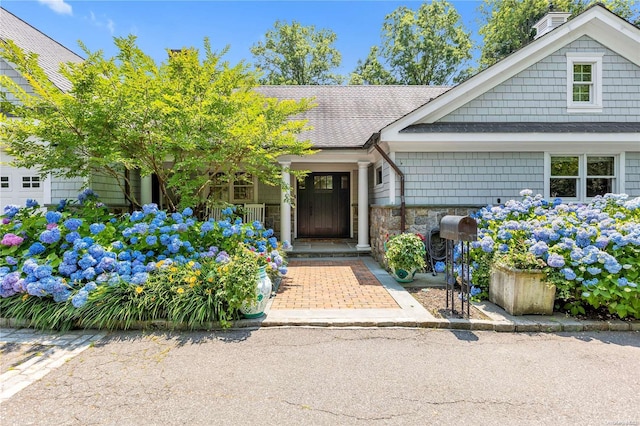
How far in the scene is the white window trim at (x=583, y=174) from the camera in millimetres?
7340

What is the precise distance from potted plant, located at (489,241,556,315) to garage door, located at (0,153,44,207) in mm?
9853

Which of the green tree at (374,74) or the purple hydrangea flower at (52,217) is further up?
the green tree at (374,74)

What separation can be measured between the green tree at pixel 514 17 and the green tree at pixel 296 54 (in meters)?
11.3

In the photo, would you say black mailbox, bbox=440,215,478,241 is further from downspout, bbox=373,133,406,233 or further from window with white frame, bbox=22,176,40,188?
window with white frame, bbox=22,176,40,188

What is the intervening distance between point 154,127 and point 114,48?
1.70m

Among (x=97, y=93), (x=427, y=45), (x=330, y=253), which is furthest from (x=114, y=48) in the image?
(x=427, y=45)

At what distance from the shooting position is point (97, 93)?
517cm

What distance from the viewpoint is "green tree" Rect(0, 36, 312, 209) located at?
5.13 metres

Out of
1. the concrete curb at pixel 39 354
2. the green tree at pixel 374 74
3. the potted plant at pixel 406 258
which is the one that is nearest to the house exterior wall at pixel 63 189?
the concrete curb at pixel 39 354

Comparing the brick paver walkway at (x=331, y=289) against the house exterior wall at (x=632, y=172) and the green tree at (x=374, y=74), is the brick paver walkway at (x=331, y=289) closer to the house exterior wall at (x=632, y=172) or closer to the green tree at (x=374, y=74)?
the house exterior wall at (x=632, y=172)

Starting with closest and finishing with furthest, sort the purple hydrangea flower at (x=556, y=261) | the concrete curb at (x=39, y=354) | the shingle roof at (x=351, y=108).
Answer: the concrete curb at (x=39, y=354), the purple hydrangea flower at (x=556, y=261), the shingle roof at (x=351, y=108)

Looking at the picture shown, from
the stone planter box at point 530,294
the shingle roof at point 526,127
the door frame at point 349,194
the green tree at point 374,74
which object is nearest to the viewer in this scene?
the stone planter box at point 530,294

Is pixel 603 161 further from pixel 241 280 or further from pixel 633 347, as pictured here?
pixel 241 280

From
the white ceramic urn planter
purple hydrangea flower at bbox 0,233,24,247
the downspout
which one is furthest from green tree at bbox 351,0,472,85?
purple hydrangea flower at bbox 0,233,24,247
